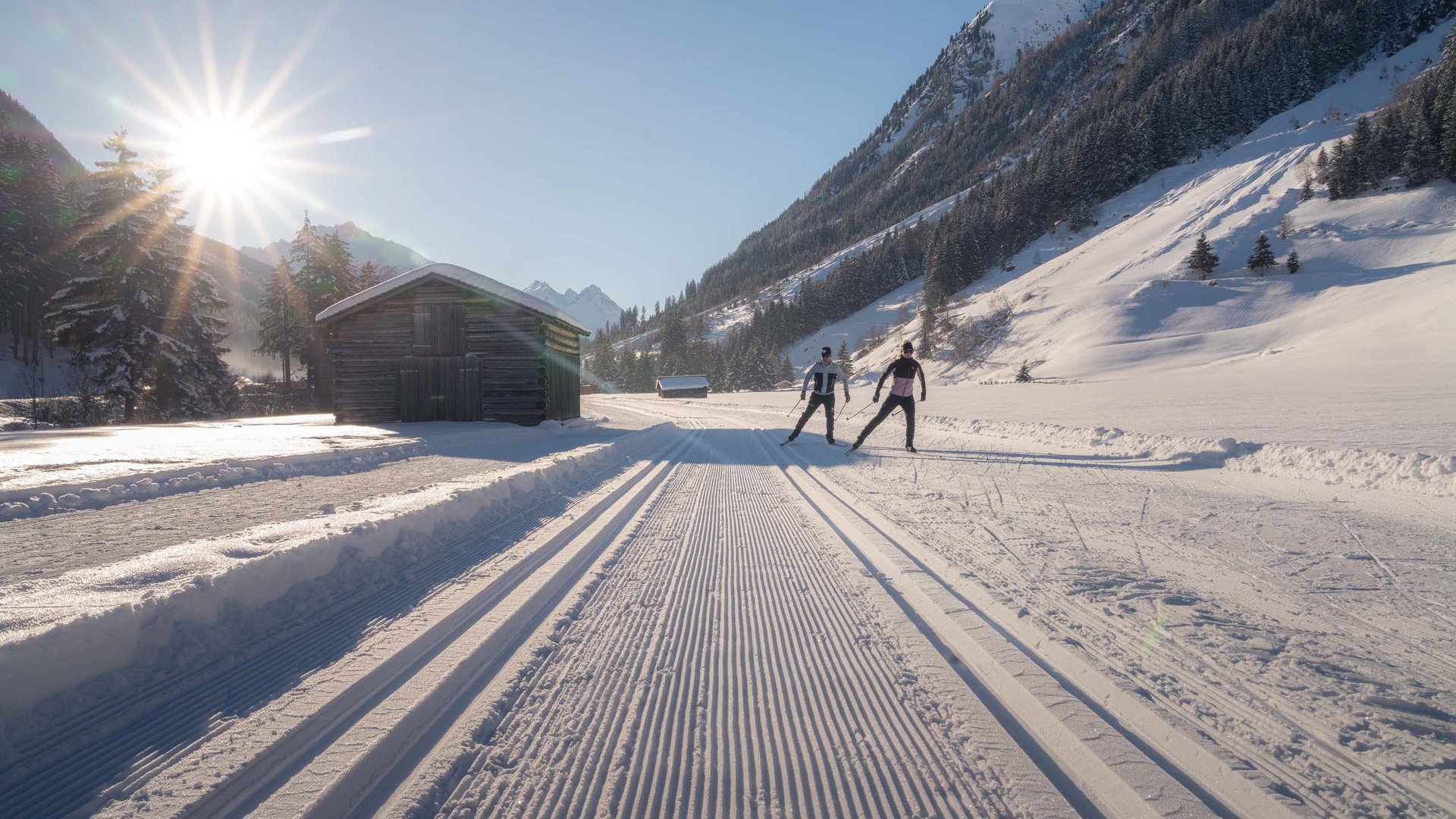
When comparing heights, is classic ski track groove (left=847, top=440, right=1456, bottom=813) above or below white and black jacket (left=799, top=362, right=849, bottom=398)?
below

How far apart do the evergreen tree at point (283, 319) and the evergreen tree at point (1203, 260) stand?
52669 millimetres

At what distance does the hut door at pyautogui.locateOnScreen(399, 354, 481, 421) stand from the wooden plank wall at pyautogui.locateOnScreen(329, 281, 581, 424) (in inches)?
2.8

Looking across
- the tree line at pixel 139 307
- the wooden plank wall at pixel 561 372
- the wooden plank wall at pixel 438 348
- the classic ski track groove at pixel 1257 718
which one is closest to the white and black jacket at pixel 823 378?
the classic ski track groove at pixel 1257 718

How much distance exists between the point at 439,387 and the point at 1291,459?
52.0 feet

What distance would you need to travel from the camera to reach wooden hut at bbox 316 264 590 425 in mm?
13578

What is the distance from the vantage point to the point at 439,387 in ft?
44.8

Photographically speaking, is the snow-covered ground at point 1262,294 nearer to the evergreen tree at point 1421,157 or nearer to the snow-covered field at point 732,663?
the evergreen tree at point 1421,157

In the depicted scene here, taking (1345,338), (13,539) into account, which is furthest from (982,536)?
(1345,338)

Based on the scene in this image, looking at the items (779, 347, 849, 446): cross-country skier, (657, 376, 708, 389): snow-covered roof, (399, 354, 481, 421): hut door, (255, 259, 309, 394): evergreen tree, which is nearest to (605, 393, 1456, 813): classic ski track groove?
(779, 347, 849, 446): cross-country skier

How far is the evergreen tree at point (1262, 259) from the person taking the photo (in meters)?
30.5

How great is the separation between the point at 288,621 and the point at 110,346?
78.4 feet

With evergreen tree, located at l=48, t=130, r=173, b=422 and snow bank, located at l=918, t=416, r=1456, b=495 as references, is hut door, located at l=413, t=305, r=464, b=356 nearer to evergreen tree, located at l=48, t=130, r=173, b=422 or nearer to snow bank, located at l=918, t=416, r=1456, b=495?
evergreen tree, located at l=48, t=130, r=173, b=422

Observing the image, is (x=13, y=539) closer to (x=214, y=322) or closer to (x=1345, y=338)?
(x=214, y=322)

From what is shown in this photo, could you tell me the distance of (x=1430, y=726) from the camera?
5.23 feet
